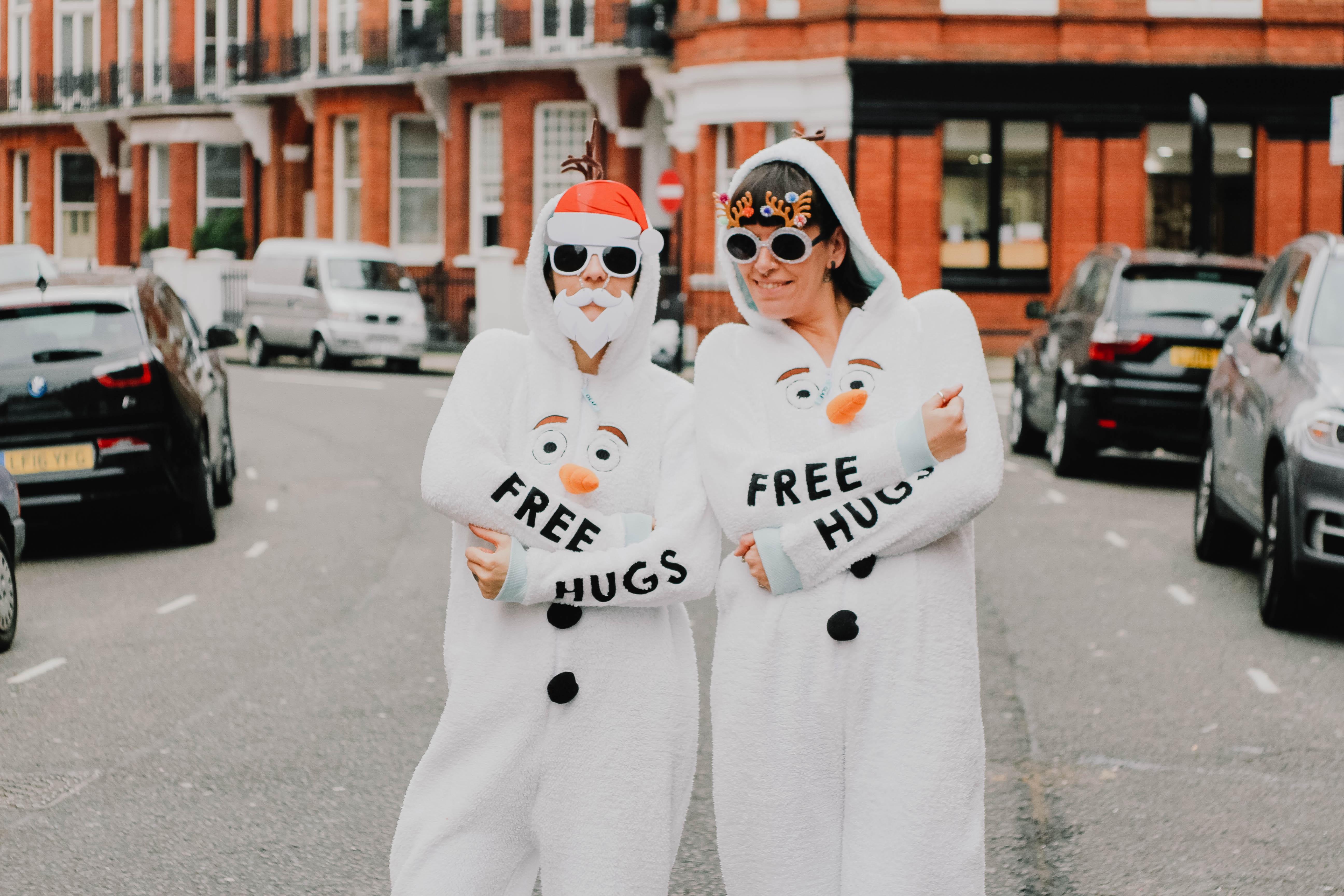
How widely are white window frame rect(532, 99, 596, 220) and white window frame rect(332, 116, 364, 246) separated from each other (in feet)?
16.3

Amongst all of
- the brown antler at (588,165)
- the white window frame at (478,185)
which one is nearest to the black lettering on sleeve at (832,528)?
the brown antler at (588,165)

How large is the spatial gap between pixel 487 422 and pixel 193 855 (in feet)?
7.47

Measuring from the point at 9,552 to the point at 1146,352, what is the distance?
859 centimetres

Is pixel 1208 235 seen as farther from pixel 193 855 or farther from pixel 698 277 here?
pixel 193 855

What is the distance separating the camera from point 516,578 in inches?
127

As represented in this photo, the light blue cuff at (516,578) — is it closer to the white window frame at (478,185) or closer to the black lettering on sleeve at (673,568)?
the black lettering on sleeve at (673,568)

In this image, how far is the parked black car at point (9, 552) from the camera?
7.80m

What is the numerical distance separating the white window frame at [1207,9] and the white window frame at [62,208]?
3257 centimetres

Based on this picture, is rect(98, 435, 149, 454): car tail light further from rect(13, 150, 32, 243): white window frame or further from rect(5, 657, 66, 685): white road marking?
rect(13, 150, 32, 243): white window frame

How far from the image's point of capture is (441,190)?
3575 centimetres

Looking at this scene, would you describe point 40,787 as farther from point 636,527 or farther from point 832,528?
point 832,528

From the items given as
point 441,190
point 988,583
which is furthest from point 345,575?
point 441,190

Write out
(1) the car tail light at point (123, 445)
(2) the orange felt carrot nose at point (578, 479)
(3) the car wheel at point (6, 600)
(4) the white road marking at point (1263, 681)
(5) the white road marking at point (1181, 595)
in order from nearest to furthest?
(2) the orange felt carrot nose at point (578, 479) < (4) the white road marking at point (1263, 681) < (3) the car wheel at point (6, 600) < (5) the white road marking at point (1181, 595) < (1) the car tail light at point (123, 445)

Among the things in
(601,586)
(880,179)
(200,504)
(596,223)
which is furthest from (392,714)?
(880,179)
